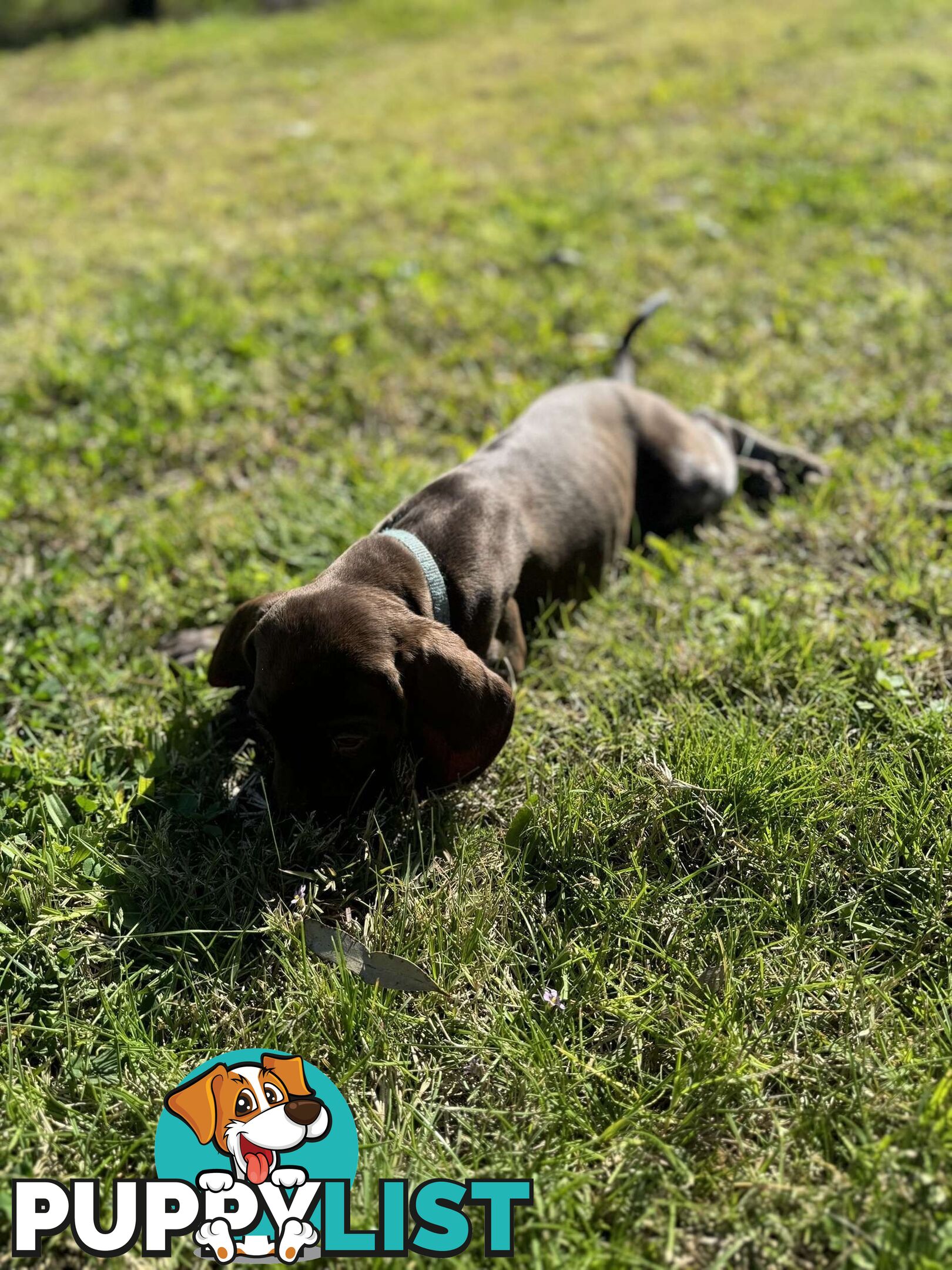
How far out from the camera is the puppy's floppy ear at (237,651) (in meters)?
3.24

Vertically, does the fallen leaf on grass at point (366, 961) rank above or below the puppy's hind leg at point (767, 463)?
below

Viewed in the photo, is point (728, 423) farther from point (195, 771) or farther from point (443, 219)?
point (443, 219)

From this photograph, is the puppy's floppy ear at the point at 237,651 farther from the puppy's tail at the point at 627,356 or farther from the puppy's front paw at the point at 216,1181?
the puppy's tail at the point at 627,356

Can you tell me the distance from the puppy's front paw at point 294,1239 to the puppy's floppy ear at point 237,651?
1568 millimetres

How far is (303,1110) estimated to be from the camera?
237 cm

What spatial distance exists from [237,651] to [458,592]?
0.77 m

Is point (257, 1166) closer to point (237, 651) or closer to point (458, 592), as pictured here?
point (237, 651)

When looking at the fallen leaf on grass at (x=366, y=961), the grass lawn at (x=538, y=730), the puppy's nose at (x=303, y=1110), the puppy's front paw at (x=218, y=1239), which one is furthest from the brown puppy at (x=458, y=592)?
the puppy's front paw at (x=218, y=1239)

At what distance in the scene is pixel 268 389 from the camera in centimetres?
574

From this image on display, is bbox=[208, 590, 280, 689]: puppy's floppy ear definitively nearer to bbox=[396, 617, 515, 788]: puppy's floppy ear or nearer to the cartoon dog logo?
bbox=[396, 617, 515, 788]: puppy's floppy ear

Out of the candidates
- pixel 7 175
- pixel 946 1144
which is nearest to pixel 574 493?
pixel 946 1144

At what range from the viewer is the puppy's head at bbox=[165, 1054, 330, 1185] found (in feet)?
7.57

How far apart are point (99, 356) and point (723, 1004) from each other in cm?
522

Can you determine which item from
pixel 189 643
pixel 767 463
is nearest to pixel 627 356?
pixel 767 463
